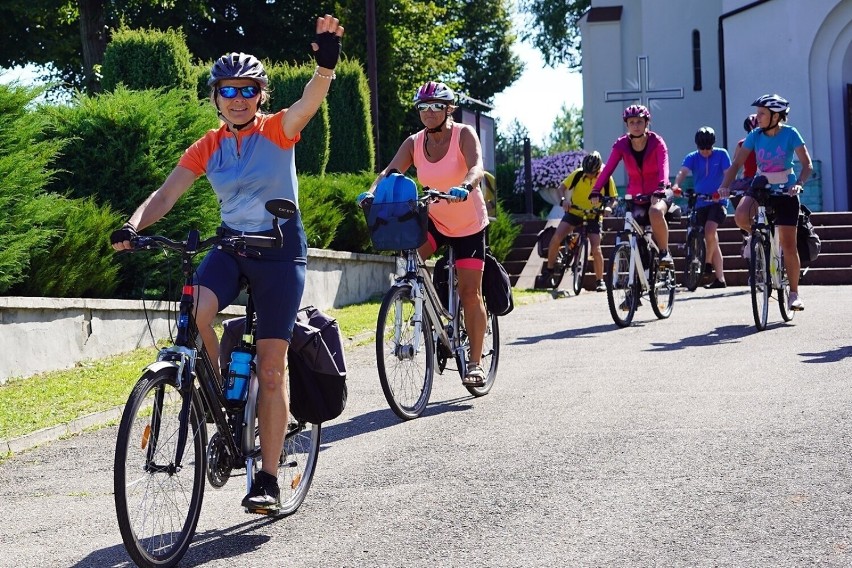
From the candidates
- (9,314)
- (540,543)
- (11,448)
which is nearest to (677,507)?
(540,543)

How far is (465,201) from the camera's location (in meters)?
9.09

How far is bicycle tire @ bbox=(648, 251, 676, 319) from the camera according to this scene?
579 inches

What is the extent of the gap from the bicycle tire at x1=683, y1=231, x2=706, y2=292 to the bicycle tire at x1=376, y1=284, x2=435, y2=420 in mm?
10393

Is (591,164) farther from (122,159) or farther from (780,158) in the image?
(122,159)

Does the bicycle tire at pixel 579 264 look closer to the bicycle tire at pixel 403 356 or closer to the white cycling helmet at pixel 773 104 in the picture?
the white cycling helmet at pixel 773 104

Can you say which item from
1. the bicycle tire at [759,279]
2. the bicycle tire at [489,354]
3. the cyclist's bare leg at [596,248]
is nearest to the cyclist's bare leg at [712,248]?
the cyclist's bare leg at [596,248]

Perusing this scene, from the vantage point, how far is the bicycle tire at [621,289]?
14.0m

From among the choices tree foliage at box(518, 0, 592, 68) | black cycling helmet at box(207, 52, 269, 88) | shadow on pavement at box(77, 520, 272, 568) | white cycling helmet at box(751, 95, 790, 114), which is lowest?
shadow on pavement at box(77, 520, 272, 568)

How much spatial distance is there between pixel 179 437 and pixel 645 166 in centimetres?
993

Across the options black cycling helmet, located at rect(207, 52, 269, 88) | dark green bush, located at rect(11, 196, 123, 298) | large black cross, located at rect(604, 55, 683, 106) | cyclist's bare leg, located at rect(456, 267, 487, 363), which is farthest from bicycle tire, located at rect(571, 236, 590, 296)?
large black cross, located at rect(604, 55, 683, 106)

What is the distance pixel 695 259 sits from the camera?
1889 cm

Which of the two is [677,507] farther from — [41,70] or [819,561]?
[41,70]

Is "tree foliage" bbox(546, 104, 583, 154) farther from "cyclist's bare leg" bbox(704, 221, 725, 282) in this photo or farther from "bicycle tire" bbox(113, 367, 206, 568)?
"bicycle tire" bbox(113, 367, 206, 568)

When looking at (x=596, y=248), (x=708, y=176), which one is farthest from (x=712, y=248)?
(x=596, y=248)
